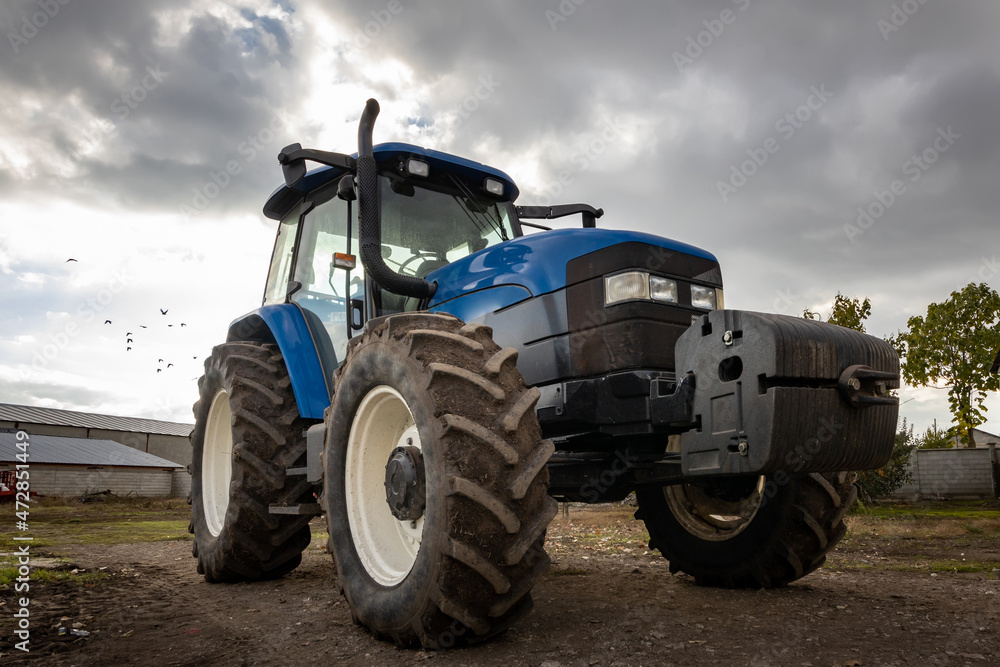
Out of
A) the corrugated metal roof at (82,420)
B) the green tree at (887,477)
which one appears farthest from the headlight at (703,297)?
the corrugated metal roof at (82,420)

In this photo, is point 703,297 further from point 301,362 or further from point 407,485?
point 301,362

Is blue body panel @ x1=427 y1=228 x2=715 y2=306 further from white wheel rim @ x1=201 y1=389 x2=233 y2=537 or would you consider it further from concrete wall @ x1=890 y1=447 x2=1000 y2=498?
concrete wall @ x1=890 y1=447 x2=1000 y2=498

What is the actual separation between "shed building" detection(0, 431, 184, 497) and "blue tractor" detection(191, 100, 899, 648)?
931 inches

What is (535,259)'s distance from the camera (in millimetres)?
3602

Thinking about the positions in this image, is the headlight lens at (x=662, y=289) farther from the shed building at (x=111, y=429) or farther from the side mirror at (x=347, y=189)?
the shed building at (x=111, y=429)

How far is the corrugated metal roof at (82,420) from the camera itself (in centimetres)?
3691

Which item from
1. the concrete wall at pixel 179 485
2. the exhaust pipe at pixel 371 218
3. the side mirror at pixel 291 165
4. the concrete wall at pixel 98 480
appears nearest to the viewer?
the exhaust pipe at pixel 371 218

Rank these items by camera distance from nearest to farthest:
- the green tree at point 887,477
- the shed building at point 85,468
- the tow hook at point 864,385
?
the tow hook at point 864,385 → the green tree at point 887,477 → the shed building at point 85,468

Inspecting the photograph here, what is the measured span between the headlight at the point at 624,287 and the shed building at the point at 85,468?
26.0 meters

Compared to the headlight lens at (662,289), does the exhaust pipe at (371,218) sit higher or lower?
higher

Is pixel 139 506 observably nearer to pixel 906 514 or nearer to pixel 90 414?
pixel 906 514

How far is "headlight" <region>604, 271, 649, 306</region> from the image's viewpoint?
11.0 ft

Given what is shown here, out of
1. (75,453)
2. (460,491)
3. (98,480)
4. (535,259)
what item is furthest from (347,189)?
(75,453)

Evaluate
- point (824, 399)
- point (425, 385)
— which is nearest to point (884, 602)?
point (824, 399)
